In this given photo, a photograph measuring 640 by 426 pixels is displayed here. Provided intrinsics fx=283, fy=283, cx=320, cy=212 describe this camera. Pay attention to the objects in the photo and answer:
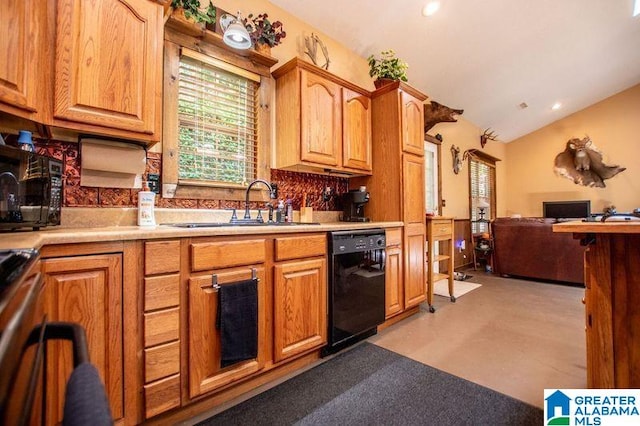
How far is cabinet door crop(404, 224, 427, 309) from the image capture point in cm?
274

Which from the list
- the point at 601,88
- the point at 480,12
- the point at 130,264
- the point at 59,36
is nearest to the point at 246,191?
the point at 130,264

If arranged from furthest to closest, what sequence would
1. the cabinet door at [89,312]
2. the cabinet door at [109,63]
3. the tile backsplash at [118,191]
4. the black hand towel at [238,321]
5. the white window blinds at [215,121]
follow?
the white window blinds at [215,121] → the tile backsplash at [118,191] → the black hand towel at [238,321] → the cabinet door at [109,63] → the cabinet door at [89,312]

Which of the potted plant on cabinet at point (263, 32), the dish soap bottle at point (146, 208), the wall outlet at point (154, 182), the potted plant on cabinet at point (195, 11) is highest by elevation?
the potted plant on cabinet at point (263, 32)

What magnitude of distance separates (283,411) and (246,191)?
1.50 m

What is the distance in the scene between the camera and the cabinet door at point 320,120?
7.88 ft

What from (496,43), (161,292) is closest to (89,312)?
(161,292)

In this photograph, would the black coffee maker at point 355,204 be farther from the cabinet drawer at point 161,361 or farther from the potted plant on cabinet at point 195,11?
the cabinet drawer at point 161,361

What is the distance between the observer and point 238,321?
1.53m

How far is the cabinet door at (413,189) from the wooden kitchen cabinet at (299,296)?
113cm

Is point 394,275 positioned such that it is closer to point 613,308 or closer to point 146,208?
point 613,308

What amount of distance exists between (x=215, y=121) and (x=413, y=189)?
1927mm

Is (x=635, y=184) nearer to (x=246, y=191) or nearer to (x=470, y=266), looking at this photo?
(x=470, y=266)

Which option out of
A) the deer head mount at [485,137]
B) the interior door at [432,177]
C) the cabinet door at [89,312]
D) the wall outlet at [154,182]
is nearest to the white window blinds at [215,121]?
the wall outlet at [154,182]

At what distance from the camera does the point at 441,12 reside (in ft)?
9.69
